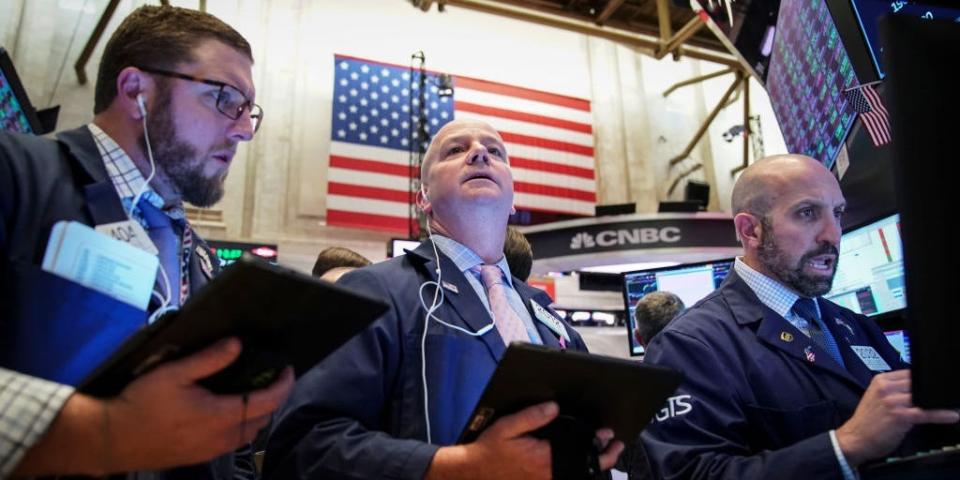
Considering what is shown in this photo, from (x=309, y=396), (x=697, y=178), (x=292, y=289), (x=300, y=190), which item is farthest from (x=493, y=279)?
(x=697, y=178)

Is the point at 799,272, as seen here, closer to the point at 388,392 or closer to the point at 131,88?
the point at 388,392

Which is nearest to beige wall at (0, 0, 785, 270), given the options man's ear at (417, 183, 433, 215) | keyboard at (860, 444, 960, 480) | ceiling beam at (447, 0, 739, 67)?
ceiling beam at (447, 0, 739, 67)

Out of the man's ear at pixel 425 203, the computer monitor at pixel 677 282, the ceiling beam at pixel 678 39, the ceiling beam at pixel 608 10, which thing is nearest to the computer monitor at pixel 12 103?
the man's ear at pixel 425 203

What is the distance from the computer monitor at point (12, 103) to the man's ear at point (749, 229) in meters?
4.75

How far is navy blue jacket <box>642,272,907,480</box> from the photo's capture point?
5.33 feet

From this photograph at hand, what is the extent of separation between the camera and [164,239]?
5.30 ft

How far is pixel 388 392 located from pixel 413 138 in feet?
26.3

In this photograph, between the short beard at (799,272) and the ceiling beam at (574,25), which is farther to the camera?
the ceiling beam at (574,25)

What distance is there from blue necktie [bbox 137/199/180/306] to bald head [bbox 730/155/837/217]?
190cm

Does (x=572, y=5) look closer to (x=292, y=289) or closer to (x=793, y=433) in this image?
(x=793, y=433)

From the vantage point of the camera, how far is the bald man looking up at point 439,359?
50.8 inches

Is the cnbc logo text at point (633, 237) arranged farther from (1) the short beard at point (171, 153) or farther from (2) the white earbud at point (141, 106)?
(2) the white earbud at point (141, 106)

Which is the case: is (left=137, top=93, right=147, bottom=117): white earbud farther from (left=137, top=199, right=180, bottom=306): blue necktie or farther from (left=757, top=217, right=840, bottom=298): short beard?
(left=757, top=217, right=840, bottom=298): short beard

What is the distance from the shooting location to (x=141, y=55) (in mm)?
1732
